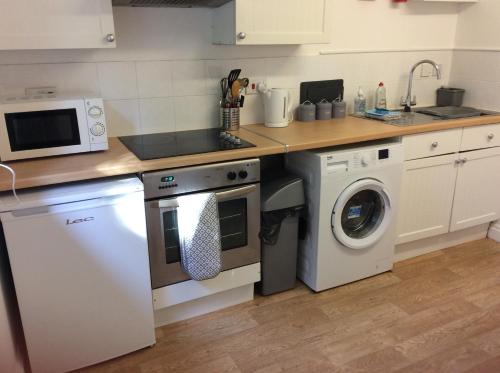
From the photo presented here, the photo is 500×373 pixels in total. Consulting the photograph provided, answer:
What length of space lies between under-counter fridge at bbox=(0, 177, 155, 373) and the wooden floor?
20 centimetres

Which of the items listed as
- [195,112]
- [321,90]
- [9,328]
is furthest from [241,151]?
[9,328]

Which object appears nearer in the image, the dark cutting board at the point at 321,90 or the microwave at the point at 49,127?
the microwave at the point at 49,127

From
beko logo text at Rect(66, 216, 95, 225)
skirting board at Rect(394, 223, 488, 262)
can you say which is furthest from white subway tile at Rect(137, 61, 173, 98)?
skirting board at Rect(394, 223, 488, 262)

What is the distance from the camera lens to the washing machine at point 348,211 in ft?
7.95

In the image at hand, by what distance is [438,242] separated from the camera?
10.4 ft

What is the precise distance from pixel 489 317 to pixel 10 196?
2.41m

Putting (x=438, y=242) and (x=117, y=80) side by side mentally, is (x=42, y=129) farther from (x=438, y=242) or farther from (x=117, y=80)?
(x=438, y=242)

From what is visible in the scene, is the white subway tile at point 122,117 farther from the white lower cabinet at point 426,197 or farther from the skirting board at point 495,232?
the skirting board at point 495,232

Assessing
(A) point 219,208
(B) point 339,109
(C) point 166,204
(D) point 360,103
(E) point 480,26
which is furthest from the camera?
(E) point 480,26

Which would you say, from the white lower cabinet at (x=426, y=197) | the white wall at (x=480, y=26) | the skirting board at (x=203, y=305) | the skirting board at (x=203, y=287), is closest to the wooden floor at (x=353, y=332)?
the skirting board at (x=203, y=305)

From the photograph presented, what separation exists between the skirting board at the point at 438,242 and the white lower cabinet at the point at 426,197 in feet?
0.32

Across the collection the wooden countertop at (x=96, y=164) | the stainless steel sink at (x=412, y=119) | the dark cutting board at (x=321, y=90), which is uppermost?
the dark cutting board at (x=321, y=90)

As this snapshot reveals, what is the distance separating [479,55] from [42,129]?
2938mm

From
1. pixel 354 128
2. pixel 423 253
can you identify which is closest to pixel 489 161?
pixel 423 253
